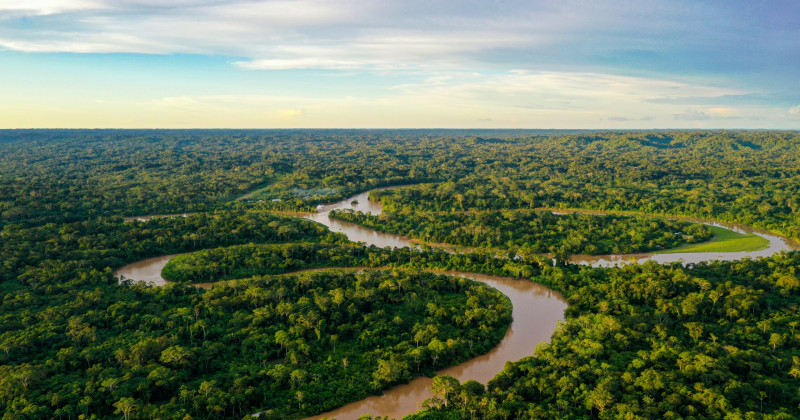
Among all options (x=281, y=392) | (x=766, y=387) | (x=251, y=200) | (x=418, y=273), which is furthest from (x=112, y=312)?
(x=251, y=200)

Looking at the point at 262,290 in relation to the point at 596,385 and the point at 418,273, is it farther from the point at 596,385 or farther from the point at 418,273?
the point at 596,385

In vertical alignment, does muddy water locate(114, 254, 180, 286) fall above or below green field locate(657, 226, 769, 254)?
below

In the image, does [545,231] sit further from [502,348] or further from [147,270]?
→ [147,270]

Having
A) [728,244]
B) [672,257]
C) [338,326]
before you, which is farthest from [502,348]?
[728,244]

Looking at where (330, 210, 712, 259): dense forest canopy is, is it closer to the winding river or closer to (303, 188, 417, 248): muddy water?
(303, 188, 417, 248): muddy water

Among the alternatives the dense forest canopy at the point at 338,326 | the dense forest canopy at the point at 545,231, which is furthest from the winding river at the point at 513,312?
the dense forest canopy at the point at 545,231

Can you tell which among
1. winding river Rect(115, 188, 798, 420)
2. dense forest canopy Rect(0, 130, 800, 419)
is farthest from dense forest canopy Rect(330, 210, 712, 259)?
winding river Rect(115, 188, 798, 420)

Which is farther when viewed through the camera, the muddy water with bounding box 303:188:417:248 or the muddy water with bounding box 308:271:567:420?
the muddy water with bounding box 303:188:417:248

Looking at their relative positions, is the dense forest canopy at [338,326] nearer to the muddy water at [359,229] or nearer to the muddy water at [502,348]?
the muddy water at [502,348]
